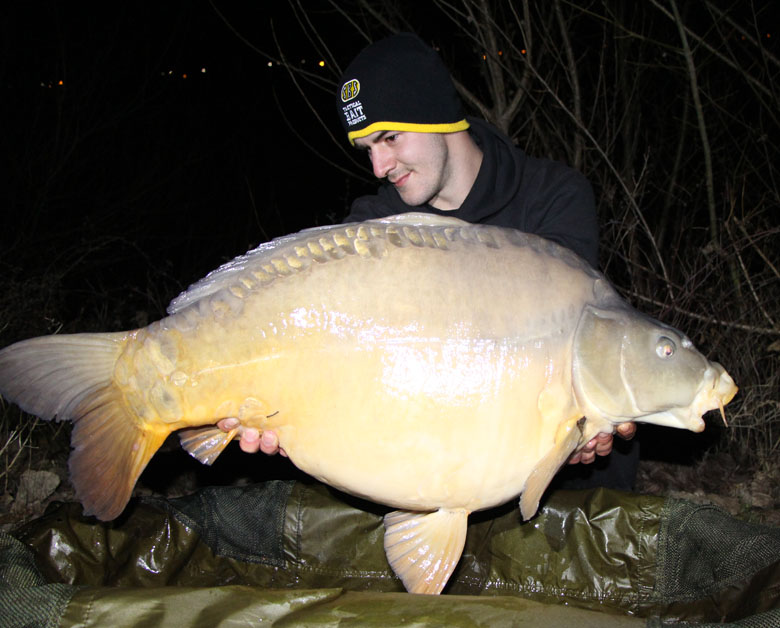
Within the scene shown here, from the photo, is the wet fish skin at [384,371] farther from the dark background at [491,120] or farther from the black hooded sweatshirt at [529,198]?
the dark background at [491,120]

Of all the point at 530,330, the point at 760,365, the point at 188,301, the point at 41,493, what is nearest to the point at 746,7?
the point at 760,365

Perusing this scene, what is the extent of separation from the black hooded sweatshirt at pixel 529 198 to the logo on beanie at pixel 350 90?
1.40 ft

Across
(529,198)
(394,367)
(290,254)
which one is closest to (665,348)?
(394,367)

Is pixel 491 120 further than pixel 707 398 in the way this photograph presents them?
Yes

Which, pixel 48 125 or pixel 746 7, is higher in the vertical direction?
pixel 48 125

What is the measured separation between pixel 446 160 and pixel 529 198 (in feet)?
0.91

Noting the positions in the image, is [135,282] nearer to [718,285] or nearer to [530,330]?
[718,285]

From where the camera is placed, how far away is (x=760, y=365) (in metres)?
2.77

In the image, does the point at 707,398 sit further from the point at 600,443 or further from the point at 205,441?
the point at 205,441

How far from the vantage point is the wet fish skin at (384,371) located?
1283 mm

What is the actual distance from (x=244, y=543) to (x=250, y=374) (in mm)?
684

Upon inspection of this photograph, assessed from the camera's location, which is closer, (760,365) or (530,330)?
(530,330)

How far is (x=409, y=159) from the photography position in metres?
1.88

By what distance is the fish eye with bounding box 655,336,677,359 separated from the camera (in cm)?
130
